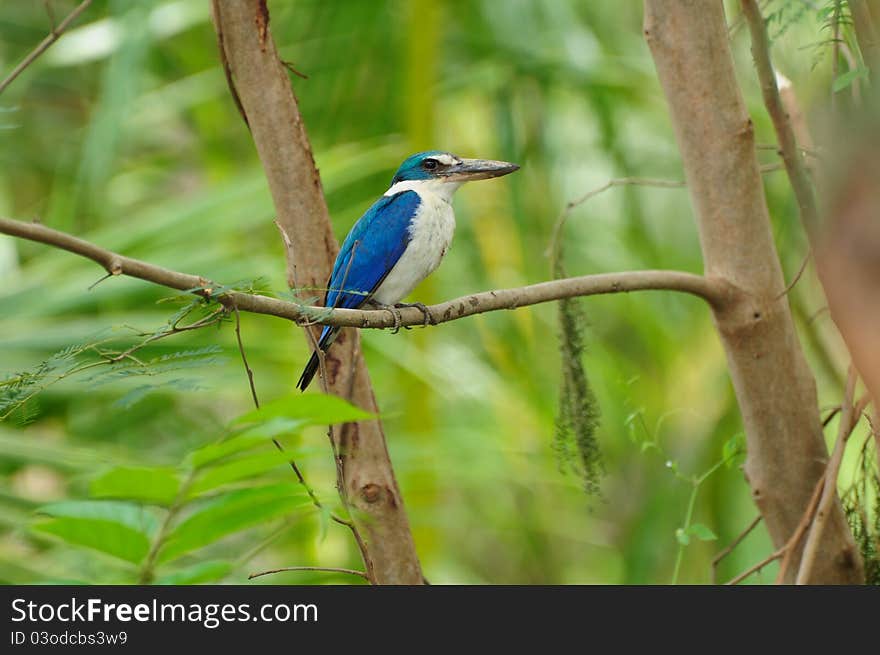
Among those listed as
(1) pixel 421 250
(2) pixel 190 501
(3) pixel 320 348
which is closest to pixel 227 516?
(2) pixel 190 501

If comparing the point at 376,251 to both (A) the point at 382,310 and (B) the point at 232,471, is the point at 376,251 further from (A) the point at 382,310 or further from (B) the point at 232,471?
(B) the point at 232,471

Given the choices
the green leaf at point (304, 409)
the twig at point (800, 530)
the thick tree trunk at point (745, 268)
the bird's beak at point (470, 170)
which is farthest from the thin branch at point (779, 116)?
the green leaf at point (304, 409)

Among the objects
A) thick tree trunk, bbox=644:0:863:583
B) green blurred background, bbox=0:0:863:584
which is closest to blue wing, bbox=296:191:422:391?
green blurred background, bbox=0:0:863:584

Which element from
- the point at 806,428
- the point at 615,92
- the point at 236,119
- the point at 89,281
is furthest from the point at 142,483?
the point at 236,119

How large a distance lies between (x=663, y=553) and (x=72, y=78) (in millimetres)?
3941

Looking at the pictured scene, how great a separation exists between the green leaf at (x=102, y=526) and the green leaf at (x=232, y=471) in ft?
0.22

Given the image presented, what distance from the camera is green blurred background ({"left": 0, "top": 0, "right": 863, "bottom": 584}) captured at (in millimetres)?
3273

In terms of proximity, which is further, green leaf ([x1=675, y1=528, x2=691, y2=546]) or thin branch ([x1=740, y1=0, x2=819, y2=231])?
green leaf ([x1=675, y1=528, x2=691, y2=546])

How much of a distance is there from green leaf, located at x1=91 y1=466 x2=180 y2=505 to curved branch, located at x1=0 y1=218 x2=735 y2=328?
421 millimetres

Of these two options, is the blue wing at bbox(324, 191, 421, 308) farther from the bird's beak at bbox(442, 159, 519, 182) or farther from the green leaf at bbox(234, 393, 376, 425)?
the green leaf at bbox(234, 393, 376, 425)

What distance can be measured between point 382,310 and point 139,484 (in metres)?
1.18

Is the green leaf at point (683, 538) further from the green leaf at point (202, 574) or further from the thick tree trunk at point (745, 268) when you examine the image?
the green leaf at point (202, 574)

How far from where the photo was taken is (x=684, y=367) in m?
5.02

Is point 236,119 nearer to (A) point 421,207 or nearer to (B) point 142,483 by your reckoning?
(A) point 421,207
